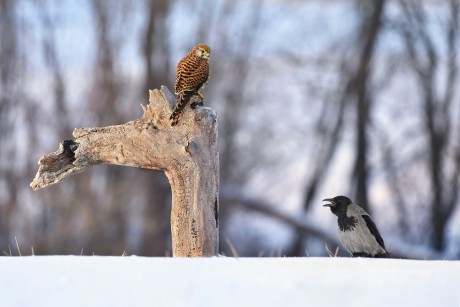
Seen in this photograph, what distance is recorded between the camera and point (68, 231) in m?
20.3

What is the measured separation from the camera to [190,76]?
7.49m

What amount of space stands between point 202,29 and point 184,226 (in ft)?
48.3

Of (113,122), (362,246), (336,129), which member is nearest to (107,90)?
(113,122)

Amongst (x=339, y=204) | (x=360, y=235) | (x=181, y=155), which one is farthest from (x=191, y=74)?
(x=360, y=235)

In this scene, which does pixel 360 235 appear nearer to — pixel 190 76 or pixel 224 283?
pixel 190 76

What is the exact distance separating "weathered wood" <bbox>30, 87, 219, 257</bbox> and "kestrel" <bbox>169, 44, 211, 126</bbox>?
0.23ft

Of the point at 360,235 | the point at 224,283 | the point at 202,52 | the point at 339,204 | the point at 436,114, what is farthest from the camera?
the point at 436,114

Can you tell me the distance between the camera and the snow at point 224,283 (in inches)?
216

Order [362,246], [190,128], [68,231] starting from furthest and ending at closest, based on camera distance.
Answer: [68,231], [362,246], [190,128]

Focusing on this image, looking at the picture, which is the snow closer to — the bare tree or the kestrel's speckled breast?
the kestrel's speckled breast

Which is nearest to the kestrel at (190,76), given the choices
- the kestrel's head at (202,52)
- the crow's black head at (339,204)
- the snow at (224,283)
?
the kestrel's head at (202,52)

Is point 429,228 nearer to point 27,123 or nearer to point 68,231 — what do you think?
point 68,231

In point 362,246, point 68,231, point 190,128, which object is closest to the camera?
point 190,128

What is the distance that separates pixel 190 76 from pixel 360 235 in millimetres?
2140
